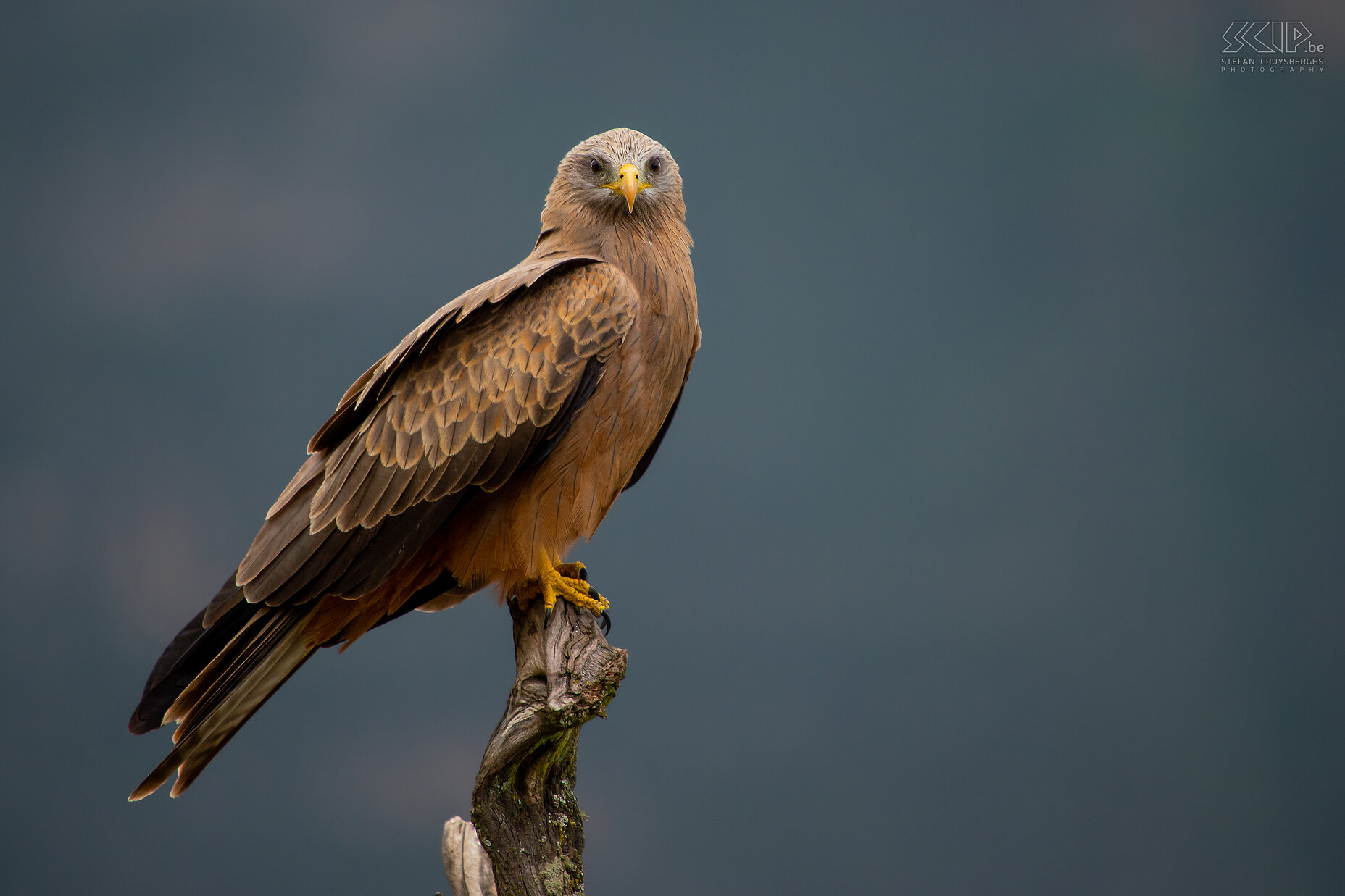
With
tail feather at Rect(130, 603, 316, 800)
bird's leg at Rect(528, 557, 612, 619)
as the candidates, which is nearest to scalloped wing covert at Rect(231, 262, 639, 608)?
tail feather at Rect(130, 603, 316, 800)

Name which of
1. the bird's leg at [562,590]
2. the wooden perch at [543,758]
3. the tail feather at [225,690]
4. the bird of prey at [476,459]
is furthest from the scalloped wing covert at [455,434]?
the wooden perch at [543,758]

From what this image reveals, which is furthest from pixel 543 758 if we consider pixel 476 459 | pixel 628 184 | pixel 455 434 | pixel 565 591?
pixel 628 184

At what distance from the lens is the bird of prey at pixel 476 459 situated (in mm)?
3699

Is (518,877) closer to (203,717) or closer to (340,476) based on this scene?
(203,717)

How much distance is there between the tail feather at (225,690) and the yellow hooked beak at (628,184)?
72.7 inches

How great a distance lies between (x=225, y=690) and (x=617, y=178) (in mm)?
2287

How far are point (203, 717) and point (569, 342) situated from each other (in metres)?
1.83

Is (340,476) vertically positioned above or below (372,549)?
above

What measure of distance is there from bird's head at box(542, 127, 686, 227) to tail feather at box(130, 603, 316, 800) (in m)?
1.82

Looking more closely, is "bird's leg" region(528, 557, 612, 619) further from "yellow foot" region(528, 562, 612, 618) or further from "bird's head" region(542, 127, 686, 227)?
"bird's head" region(542, 127, 686, 227)

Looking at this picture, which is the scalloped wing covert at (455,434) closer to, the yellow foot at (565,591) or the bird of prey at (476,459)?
the bird of prey at (476,459)

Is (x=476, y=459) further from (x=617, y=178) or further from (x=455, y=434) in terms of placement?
(x=617, y=178)

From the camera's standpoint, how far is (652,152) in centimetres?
402

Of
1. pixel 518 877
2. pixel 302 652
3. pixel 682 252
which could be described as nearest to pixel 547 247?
pixel 682 252
